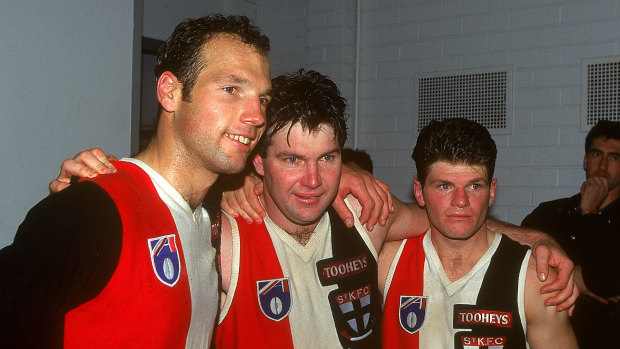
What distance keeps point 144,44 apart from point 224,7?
1.16 meters

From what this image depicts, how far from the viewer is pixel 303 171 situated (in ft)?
7.65

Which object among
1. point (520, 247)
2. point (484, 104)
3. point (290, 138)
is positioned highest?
point (484, 104)

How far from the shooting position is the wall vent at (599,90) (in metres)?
4.74

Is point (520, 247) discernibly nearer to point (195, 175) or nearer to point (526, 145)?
point (195, 175)

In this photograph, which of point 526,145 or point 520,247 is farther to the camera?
point 526,145

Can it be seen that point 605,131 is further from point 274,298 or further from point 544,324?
point 274,298

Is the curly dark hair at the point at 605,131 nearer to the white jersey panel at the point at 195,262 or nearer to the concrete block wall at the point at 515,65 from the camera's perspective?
the concrete block wall at the point at 515,65

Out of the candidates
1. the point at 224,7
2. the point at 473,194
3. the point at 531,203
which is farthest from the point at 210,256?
the point at 224,7

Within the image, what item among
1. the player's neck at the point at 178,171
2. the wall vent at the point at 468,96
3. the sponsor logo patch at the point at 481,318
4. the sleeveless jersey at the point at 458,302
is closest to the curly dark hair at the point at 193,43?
the player's neck at the point at 178,171

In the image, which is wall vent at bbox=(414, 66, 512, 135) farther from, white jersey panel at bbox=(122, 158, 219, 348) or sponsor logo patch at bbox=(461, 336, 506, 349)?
white jersey panel at bbox=(122, 158, 219, 348)

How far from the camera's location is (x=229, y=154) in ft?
5.93

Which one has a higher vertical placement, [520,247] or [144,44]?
[144,44]

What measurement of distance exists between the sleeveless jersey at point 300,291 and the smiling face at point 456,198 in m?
0.36

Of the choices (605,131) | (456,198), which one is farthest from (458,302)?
(605,131)
